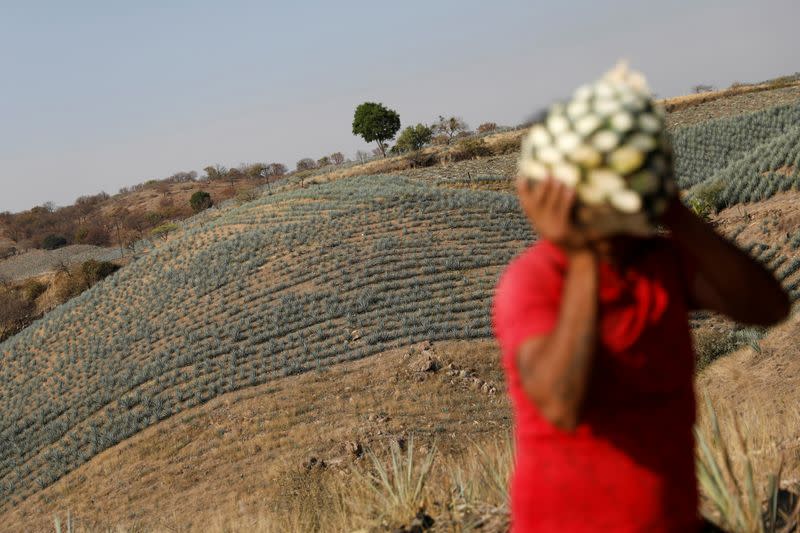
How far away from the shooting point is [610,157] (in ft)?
5.23

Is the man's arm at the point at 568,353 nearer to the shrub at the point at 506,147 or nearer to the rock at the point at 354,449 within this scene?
the rock at the point at 354,449

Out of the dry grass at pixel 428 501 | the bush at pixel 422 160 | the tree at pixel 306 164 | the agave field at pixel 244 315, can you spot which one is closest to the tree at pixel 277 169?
the tree at pixel 306 164

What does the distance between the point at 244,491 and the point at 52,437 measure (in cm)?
923

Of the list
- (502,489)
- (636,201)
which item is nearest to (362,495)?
(502,489)

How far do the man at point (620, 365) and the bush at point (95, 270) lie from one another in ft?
157

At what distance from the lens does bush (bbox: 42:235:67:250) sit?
239 ft

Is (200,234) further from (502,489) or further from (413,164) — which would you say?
(502,489)

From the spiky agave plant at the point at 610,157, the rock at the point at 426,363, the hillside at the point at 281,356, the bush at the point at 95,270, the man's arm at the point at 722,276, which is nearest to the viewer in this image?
the spiky agave plant at the point at 610,157

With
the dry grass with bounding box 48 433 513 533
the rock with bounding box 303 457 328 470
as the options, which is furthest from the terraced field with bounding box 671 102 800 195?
the dry grass with bounding box 48 433 513 533

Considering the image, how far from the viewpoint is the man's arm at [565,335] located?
1.60 meters

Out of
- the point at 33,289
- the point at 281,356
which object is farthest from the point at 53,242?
the point at 281,356

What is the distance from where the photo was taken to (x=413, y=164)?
2242 inches

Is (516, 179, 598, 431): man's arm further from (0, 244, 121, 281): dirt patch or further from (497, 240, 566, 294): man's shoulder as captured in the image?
(0, 244, 121, 281): dirt patch

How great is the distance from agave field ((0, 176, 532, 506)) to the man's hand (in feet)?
60.2
